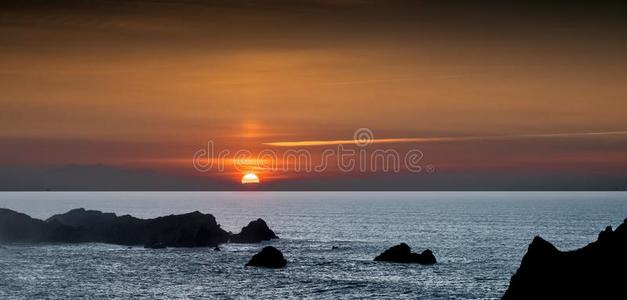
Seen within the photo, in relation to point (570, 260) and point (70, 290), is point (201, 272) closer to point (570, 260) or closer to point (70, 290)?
point (70, 290)

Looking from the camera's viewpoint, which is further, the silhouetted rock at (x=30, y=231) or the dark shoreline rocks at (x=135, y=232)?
the silhouetted rock at (x=30, y=231)

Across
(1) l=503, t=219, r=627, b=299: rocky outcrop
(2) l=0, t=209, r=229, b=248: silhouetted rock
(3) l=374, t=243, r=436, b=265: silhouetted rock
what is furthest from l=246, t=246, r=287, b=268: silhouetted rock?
(1) l=503, t=219, r=627, b=299: rocky outcrop

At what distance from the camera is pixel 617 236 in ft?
196

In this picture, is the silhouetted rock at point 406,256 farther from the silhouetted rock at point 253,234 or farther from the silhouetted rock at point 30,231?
the silhouetted rock at point 30,231

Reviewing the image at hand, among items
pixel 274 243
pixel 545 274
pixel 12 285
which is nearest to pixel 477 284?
pixel 545 274

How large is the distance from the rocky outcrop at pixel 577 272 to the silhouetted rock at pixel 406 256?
198ft

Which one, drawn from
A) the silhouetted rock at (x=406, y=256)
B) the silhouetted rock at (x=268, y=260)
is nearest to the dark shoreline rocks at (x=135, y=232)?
the silhouetted rock at (x=268, y=260)

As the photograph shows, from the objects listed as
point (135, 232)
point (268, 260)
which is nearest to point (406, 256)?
point (268, 260)

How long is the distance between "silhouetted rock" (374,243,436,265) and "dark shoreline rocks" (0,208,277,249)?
170 ft

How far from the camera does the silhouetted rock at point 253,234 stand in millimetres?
172625

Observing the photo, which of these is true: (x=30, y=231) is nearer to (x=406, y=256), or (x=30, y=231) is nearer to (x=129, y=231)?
(x=129, y=231)

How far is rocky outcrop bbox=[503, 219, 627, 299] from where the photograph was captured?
189 ft

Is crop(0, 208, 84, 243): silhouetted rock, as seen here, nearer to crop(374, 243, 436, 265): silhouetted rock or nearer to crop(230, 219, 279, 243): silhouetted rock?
crop(230, 219, 279, 243): silhouetted rock

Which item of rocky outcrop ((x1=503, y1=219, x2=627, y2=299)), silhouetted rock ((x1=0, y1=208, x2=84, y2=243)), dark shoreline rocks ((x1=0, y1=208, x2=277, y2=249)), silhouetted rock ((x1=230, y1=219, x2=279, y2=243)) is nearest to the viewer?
rocky outcrop ((x1=503, y1=219, x2=627, y2=299))
